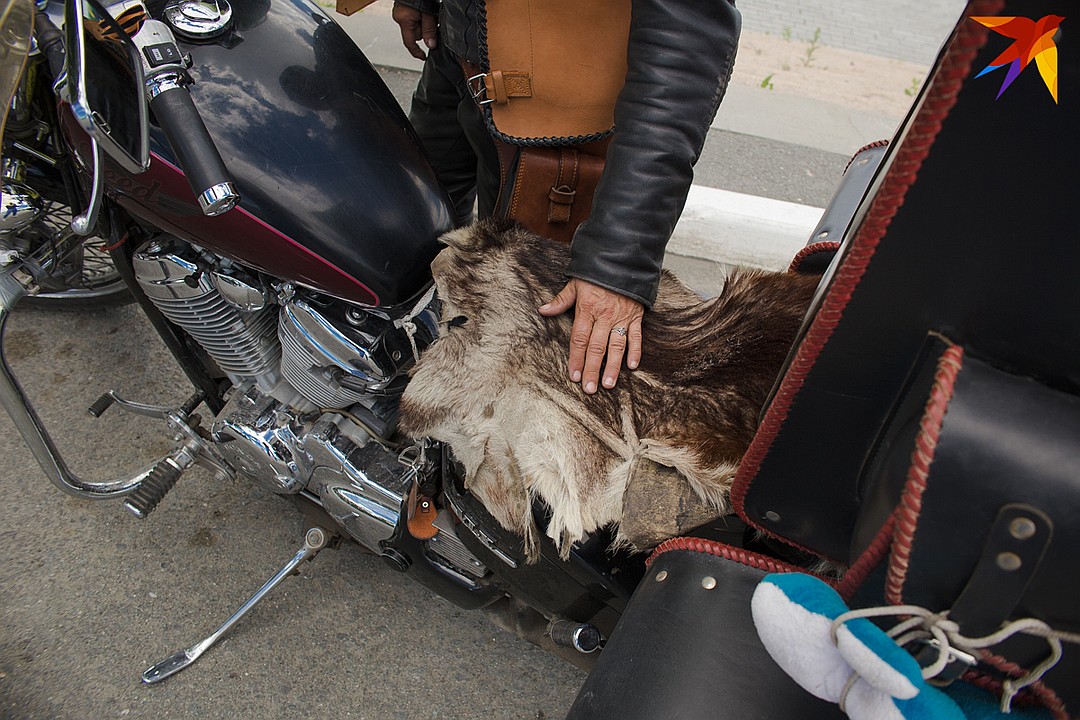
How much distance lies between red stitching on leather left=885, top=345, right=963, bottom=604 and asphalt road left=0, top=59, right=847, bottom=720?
3.87 feet

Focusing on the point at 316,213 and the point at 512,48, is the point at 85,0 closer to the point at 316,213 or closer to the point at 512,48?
the point at 316,213

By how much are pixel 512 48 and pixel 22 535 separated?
1.57 meters

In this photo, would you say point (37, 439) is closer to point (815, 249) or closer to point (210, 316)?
point (210, 316)

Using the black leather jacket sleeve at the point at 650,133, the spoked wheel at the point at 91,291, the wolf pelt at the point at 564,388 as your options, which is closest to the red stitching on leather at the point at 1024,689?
the wolf pelt at the point at 564,388

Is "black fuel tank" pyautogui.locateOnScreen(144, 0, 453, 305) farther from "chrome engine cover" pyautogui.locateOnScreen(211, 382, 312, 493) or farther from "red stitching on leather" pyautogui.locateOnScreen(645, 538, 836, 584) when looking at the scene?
"red stitching on leather" pyautogui.locateOnScreen(645, 538, 836, 584)

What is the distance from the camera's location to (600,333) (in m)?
1.10

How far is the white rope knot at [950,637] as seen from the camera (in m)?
→ 0.58

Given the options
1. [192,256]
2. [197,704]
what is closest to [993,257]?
[192,256]

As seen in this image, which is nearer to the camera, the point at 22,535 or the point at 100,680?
the point at 100,680

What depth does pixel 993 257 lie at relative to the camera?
59cm

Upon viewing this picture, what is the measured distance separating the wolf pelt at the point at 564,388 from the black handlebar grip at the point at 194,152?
1.29 feet

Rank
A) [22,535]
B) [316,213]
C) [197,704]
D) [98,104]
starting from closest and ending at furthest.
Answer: [98,104]
[316,213]
[197,704]
[22,535]

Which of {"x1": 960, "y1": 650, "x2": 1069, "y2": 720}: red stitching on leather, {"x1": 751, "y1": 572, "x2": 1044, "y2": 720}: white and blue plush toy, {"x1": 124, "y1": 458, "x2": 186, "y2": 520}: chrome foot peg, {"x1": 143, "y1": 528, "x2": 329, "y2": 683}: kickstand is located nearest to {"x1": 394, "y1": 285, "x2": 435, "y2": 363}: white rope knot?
{"x1": 143, "y1": 528, "x2": 329, "y2": 683}: kickstand

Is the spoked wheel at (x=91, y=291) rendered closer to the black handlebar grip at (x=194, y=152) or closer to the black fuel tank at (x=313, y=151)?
the black fuel tank at (x=313, y=151)
